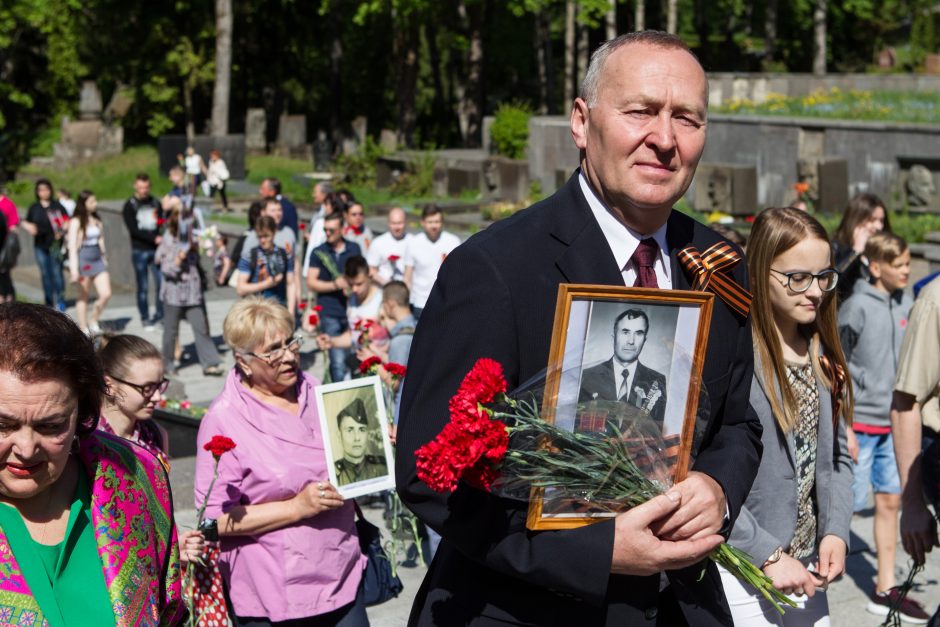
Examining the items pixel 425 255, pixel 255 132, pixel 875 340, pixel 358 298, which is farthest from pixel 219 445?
pixel 255 132

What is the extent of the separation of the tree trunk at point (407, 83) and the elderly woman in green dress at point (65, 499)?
38877 mm

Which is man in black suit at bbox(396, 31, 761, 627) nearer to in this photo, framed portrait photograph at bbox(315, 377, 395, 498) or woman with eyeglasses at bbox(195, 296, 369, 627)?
woman with eyeglasses at bbox(195, 296, 369, 627)

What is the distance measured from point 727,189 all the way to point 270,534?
1763cm

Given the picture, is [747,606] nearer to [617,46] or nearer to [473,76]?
[617,46]

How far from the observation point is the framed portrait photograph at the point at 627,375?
250 cm

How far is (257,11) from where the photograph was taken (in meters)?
48.8

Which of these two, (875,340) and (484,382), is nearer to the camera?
(484,382)

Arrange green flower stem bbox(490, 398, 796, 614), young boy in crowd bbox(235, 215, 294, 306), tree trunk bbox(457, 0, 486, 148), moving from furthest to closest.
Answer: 1. tree trunk bbox(457, 0, 486, 148)
2. young boy in crowd bbox(235, 215, 294, 306)
3. green flower stem bbox(490, 398, 796, 614)

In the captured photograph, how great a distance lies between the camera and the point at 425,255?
12.8 meters

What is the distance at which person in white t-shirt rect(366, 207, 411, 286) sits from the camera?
1301cm

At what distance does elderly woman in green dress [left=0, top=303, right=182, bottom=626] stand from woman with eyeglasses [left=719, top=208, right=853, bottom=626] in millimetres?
1864

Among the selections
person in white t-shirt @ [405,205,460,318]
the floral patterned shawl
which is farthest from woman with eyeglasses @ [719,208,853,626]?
person in white t-shirt @ [405,205,460,318]

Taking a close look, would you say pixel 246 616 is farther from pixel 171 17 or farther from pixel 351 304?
pixel 171 17

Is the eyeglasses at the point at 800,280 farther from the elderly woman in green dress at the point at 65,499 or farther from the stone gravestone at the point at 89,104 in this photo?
the stone gravestone at the point at 89,104
